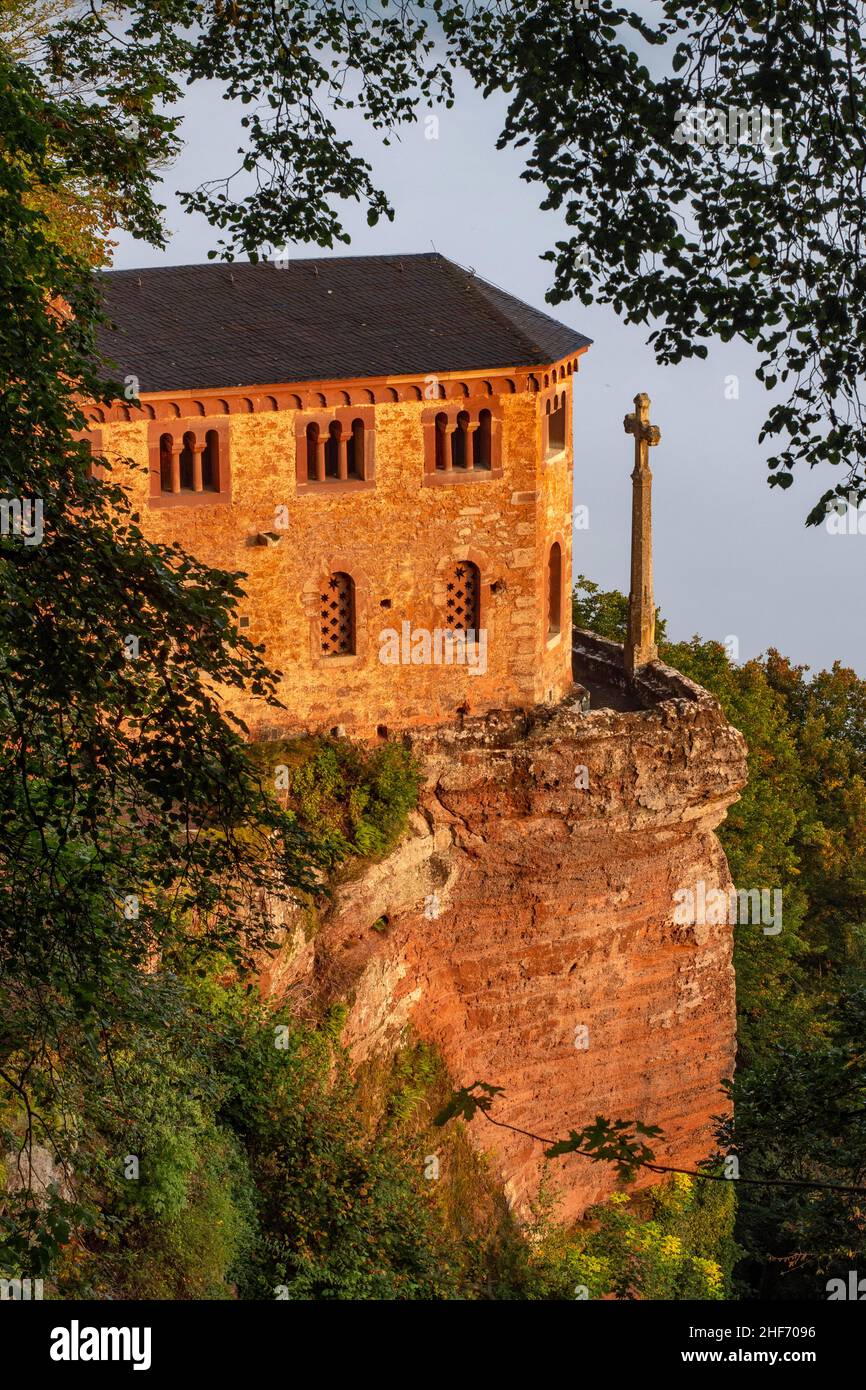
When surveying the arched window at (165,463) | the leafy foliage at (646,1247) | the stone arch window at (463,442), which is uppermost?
the stone arch window at (463,442)

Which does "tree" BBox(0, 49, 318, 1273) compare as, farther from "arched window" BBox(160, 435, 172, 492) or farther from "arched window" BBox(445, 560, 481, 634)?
"arched window" BBox(445, 560, 481, 634)

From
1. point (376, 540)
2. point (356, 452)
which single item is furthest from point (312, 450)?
point (376, 540)

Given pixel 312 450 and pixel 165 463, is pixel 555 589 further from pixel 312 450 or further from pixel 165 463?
pixel 165 463

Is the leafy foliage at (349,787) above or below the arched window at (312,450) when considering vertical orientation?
below

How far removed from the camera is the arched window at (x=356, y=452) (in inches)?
1139

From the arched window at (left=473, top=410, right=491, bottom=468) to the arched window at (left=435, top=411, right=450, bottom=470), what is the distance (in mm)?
548

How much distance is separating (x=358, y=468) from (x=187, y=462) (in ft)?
9.33

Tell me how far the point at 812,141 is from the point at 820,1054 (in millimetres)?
6567

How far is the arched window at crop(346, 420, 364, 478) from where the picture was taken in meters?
28.9

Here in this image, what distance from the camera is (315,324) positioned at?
29406mm

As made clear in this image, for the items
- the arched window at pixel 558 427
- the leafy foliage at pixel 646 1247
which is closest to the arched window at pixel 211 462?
the arched window at pixel 558 427

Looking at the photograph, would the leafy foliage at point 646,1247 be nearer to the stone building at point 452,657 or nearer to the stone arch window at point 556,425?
the stone building at point 452,657

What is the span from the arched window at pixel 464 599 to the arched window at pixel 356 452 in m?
2.22
